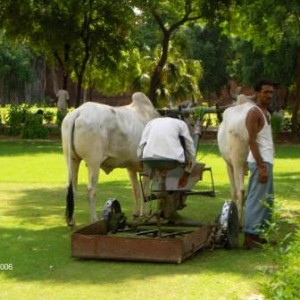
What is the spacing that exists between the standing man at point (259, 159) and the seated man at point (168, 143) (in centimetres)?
74

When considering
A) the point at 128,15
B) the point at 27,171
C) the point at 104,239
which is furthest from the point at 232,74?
the point at 104,239

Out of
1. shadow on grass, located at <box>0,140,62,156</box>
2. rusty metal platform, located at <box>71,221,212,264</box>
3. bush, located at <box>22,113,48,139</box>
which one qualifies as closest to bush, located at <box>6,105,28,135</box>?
bush, located at <box>22,113,48,139</box>

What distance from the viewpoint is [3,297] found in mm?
6656

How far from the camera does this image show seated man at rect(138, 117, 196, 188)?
8258 millimetres

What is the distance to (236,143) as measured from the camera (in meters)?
9.91

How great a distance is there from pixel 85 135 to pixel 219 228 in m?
2.33

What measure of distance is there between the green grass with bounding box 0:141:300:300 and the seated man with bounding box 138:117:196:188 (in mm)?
1160

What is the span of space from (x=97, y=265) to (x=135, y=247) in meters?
0.46

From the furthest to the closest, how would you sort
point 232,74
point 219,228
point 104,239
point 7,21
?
point 232,74
point 7,21
point 219,228
point 104,239

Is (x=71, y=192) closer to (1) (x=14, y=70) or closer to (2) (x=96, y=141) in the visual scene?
(2) (x=96, y=141)

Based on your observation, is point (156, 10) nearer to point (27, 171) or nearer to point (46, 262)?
point (27, 171)

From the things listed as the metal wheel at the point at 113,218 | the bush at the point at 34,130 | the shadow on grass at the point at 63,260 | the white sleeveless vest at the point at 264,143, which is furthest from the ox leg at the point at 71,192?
the bush at the point at 34,130

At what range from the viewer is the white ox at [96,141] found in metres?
9.89

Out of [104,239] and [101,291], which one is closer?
[101,291]
